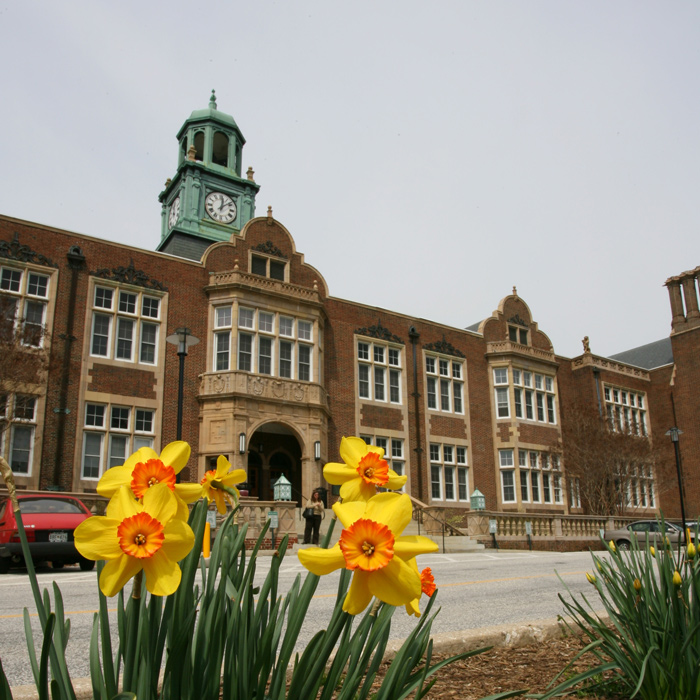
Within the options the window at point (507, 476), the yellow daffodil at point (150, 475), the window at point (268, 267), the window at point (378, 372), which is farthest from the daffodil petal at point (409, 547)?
the window at point (507, 476)

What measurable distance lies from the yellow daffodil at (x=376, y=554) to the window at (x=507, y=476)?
105 feet

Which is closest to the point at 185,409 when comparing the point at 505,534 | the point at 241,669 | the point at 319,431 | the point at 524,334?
the point at 319,431

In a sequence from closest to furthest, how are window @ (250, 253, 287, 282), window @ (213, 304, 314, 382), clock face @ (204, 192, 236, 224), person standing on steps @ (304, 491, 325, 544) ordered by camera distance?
1. person standing on steps @ (304, 491, 325, 544)
2. window @ (213, 304, 314, 382)
3. window @ (250, 253, 287, 282)
4. clock face @ (204, 192, 236, 224)

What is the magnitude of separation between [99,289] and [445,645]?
21.9 metres

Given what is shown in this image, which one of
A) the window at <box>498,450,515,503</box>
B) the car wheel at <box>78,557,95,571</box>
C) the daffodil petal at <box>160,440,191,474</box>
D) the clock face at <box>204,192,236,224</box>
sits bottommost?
the car wheel at <box>78,557,95,571</box>

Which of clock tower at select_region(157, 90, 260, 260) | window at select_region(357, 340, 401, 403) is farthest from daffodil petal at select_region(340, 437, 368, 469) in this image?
clock tower at select_region(157, 90, 260, 260)

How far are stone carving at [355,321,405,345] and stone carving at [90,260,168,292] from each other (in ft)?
29.4

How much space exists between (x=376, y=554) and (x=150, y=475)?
2.05ft

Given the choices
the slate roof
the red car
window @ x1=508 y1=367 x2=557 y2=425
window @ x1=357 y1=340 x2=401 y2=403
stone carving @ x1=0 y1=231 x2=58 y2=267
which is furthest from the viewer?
the slate roof

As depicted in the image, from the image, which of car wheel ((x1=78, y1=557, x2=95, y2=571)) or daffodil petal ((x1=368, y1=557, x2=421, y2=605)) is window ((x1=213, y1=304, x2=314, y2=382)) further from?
daffodil petal ((x1=368, y1=557, x2=421, y2=605))

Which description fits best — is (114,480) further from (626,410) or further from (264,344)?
(626,410)

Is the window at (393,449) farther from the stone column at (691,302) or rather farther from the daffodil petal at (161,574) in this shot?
the daffodil petal at (161,574)

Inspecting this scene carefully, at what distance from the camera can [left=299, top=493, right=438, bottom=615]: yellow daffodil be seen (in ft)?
4.19

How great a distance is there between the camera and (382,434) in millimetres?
29125
